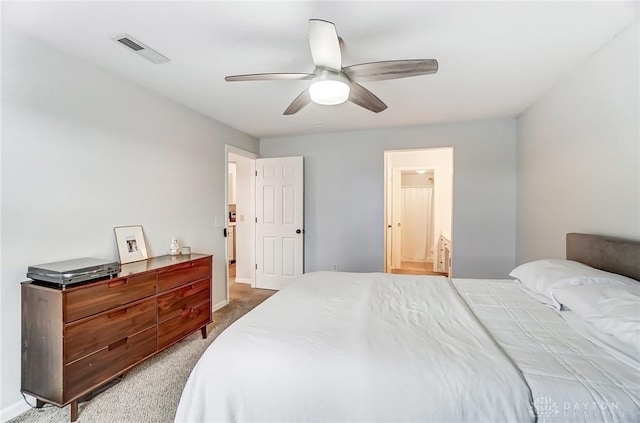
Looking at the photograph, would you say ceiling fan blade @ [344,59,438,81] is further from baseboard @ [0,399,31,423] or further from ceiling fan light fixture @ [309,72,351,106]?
baseboard @ [0,399,31,423]

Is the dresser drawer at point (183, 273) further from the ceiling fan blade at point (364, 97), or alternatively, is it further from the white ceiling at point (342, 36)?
the ceiling fan blade at point (364, 97)

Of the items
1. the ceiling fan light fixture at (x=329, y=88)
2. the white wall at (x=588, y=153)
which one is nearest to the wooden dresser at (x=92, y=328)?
the ceiling fan light fixture at (x=329, y=88)

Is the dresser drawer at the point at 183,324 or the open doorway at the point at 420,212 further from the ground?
the open doorway at the point at 420,212

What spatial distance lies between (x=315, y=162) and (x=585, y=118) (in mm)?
3087

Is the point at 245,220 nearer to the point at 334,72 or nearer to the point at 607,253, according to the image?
the point at 334,72

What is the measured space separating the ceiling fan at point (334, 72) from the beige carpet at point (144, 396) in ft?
7.15

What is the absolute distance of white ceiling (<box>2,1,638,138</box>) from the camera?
1.56m

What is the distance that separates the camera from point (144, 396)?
1.90m

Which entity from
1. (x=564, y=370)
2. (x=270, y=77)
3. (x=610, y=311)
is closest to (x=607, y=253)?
Result: (x=610, y=311)

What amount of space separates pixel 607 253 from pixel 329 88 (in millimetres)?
2062

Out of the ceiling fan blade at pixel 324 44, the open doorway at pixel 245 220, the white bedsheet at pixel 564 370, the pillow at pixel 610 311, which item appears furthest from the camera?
the open doorway at pixel 245 220

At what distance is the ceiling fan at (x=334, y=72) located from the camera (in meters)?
1.49

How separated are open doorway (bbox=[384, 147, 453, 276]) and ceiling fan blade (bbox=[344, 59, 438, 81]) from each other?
240cm

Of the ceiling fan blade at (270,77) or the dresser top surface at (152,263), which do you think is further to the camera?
the dresser top surface at (152,263)
